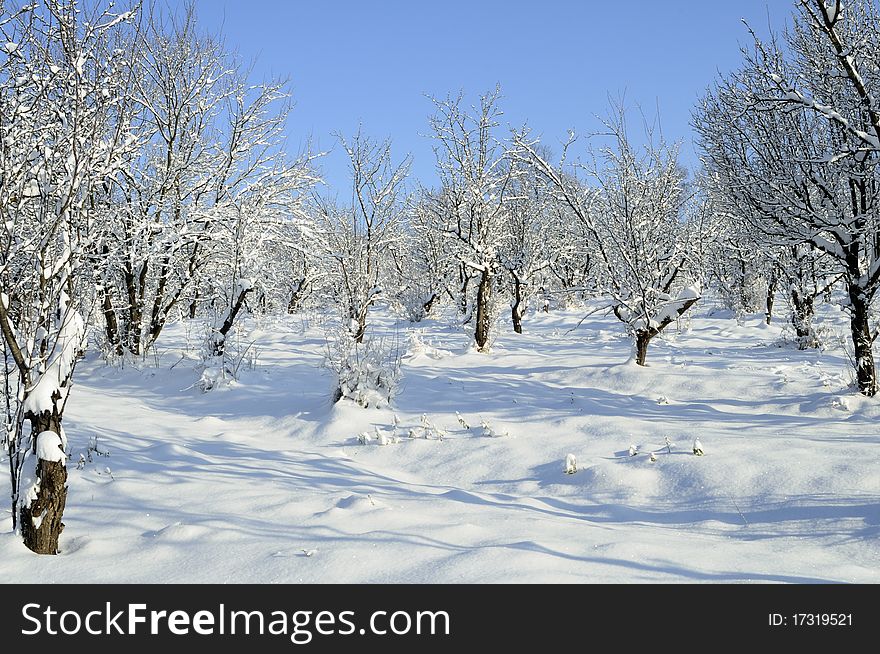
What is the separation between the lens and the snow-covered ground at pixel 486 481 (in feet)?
10.8

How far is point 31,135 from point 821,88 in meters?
8.15

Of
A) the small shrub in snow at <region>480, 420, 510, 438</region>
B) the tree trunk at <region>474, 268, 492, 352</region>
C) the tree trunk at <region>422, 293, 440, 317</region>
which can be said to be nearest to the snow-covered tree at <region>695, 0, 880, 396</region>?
the small shrub in snow at <region>480, 420, 510, 438</region>

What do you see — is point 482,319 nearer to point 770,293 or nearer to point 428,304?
point 428,304

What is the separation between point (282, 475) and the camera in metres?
5.40

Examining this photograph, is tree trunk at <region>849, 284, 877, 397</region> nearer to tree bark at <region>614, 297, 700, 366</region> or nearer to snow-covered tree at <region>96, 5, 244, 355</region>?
tree bark at <region>614, 297, 700, 366</region>

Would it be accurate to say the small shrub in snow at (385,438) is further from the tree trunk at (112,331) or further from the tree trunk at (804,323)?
the tree trunk at (804,323)

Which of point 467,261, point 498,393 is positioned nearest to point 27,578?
point 498,393

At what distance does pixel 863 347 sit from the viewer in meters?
7.07

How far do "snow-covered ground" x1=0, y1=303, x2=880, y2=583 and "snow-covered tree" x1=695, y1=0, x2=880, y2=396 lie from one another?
174cm

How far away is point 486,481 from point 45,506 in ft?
11.0

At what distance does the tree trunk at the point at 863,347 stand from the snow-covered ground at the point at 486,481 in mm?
295

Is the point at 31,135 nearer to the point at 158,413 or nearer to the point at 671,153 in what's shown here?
the point at 158,413

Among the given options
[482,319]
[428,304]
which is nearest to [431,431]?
[482,319]

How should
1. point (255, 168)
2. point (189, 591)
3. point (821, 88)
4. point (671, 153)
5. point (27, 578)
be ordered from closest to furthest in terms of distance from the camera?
point (189, 591) < point (27, 578) < point (821, 88) < point (671, 153) < point (255, 168)
